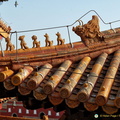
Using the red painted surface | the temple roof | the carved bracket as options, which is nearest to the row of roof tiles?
the temple roof

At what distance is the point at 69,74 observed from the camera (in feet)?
18.7

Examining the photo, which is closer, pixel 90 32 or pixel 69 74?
pixel 69 74

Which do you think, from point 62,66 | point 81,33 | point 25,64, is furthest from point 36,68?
point 81,33

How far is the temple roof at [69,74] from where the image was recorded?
15.6ft

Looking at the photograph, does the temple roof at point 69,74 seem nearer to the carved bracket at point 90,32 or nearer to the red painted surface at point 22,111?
the carved bracket at point 90,32

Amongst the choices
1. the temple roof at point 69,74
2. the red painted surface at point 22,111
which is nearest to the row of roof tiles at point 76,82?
the temple roof at point 69,74

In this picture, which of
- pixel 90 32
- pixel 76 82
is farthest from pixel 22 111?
pixel 76 82

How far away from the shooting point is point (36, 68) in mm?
5867

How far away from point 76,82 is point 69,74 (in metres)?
0.54

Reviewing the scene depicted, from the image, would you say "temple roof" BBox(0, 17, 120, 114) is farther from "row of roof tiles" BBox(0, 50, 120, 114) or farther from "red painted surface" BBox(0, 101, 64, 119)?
"red painted surface" BBox(0, 101, 64, 119)

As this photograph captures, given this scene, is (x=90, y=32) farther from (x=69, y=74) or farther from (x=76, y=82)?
(x=76, y=82)

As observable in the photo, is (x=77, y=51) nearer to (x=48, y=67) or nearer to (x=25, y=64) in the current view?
(x=48, y=67)

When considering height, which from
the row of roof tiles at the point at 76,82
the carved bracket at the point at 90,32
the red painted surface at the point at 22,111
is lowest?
the red painted surface at the point at 22,111

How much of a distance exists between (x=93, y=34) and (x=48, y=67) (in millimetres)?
1671
